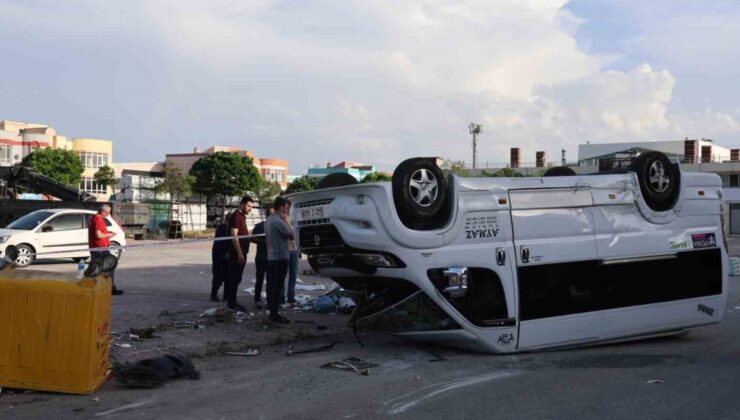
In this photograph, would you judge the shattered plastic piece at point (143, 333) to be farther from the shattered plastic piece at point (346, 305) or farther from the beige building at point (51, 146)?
the beige building at point (51, 146)

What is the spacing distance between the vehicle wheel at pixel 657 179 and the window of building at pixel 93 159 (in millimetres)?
91936

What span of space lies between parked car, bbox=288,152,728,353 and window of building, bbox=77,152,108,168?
91.1m

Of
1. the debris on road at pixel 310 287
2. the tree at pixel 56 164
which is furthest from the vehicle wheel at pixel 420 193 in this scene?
the tree at pixel 56 164

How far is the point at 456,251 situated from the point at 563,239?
1417 mm

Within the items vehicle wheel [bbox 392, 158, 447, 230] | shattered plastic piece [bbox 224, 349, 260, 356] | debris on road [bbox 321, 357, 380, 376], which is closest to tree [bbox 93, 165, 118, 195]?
shattered plastic piece [bbox 224, 349, 260, 356]

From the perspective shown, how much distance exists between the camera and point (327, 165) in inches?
5640

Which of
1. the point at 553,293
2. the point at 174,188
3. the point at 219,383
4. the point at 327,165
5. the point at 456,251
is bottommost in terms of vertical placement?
the point at 219,383

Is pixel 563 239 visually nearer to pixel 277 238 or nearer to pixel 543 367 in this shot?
pixel 543 367

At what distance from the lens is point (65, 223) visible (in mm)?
18984

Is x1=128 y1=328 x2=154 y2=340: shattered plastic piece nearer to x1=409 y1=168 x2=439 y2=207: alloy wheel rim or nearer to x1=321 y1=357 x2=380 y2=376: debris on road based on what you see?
x1=321 y1=357 x2=380 y2=376: debris on road

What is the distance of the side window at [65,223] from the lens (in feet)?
61.7

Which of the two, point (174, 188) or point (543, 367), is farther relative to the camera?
point (174, 188)

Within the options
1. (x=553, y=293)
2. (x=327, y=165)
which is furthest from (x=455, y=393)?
(x=327, y=165)

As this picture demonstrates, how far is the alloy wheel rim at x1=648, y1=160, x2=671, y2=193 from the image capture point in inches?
341
